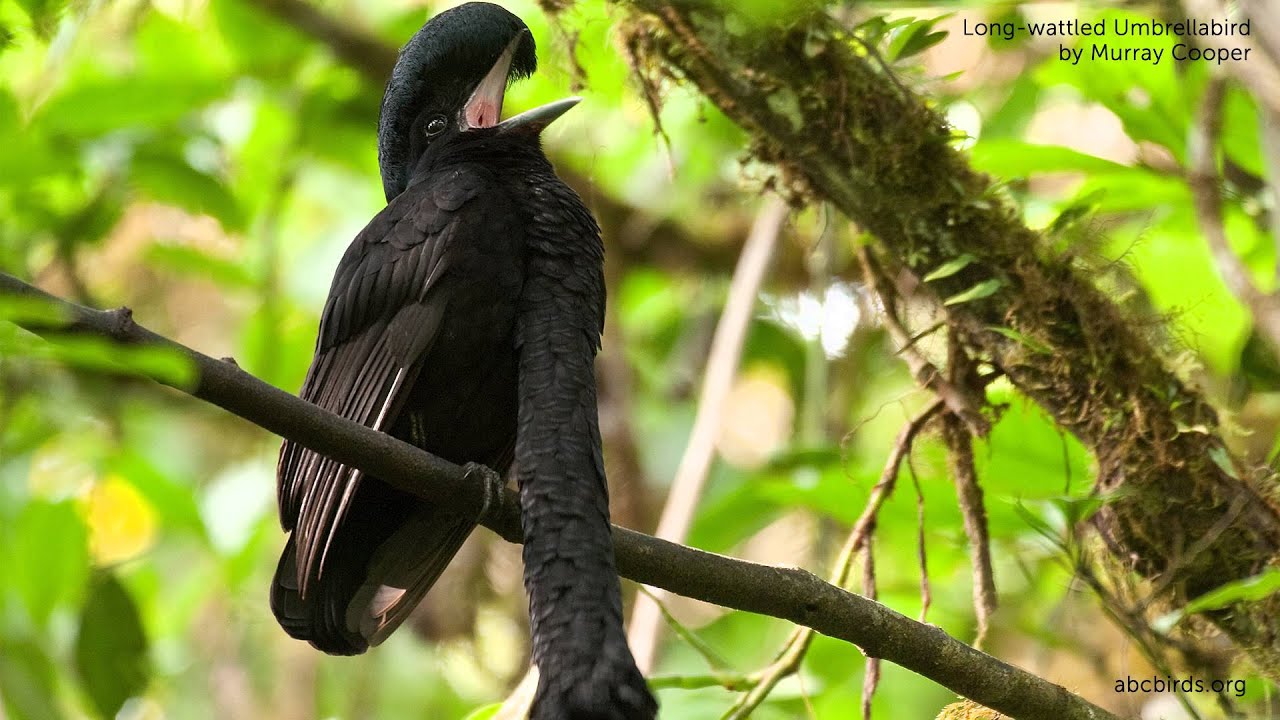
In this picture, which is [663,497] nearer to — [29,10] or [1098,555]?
[1098,555]

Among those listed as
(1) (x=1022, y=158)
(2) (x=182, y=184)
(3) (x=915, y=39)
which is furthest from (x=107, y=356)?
(2) (x=182, y=184)

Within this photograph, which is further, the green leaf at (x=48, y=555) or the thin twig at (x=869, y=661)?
the green leaf at (x=48, y=555)

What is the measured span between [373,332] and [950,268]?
1174 millimetres

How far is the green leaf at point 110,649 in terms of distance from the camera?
3.25 m

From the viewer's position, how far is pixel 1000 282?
2.62 m

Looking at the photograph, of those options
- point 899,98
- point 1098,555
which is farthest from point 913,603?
point 899,98

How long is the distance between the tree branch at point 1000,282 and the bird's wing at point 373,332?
674 mm

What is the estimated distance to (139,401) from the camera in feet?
15.9

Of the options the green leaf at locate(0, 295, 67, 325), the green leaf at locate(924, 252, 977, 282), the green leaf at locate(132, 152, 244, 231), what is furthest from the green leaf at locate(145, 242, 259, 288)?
the green leaf at locate(0, 295, 67, 325)

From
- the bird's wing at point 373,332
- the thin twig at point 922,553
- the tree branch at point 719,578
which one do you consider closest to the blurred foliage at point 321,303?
the thin twig at point 922,553

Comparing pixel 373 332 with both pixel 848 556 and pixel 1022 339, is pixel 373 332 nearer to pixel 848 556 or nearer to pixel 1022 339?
pixel 848 556

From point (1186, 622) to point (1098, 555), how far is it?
219 mm

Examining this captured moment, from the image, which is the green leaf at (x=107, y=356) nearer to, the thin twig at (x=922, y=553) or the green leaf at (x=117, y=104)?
the thin twig at (x=922, y=553)

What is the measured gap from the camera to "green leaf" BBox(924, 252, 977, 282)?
2551 millimetres
